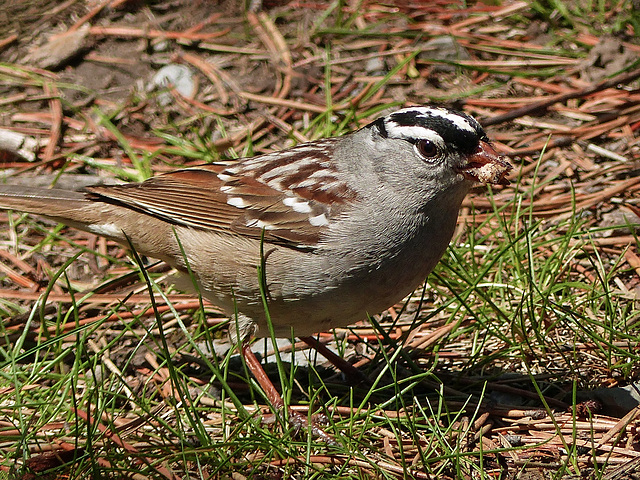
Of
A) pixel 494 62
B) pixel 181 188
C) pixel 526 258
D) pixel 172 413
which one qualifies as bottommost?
pixel 172 413

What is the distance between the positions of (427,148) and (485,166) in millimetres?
268

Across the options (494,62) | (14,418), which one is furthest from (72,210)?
(494,62)

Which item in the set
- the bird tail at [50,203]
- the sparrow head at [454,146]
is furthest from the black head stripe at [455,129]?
the bird tail at [50,203]

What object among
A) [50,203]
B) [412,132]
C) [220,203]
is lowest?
[50,203]

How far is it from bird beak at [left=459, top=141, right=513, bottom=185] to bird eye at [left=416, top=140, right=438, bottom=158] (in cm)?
14

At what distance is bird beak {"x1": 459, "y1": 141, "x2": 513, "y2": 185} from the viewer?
10.6 ft

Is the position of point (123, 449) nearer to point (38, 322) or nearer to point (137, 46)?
point (38, 322)

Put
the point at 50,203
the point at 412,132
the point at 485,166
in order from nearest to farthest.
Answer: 1. the point at 485,166
2. the point at 412,132
3. the point at 50,203

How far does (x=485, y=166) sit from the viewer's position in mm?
3230

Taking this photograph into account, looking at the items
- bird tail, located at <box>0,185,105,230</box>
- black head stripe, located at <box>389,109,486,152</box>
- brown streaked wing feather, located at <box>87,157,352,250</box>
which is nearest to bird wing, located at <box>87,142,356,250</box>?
brown streaked wing feather, located at <box>87,157,352,250</box>

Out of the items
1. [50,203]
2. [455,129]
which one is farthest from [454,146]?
[50,203]

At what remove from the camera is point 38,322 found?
3943mm

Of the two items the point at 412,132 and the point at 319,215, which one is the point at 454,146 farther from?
the point at 319,215

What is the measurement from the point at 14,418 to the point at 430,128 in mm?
2152
